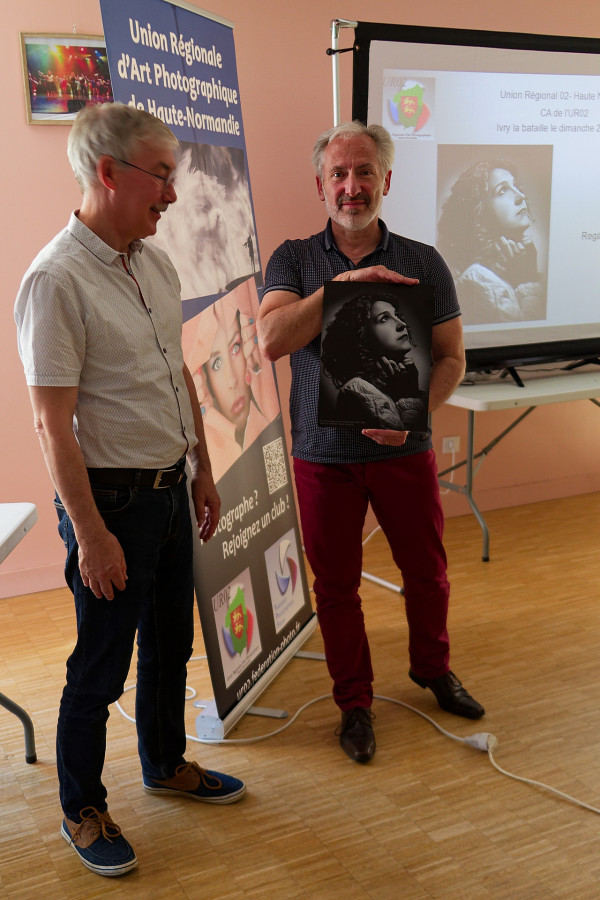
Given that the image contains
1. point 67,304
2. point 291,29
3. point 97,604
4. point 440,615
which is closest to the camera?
point 67,304

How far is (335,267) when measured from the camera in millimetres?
2162

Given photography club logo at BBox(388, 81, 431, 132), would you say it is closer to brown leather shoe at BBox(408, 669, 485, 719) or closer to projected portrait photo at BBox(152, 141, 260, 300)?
projected portrait photo at BBox(152, 141, 260, 300)

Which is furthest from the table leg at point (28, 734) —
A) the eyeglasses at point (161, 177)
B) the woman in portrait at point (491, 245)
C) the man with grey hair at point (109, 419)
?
the woman in portrait at point (491, 245)

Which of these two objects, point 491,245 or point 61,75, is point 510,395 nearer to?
→ point 491,245

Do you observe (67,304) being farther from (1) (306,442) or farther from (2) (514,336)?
(2) (514,336)

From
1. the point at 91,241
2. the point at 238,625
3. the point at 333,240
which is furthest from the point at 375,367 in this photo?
the point at 238,625

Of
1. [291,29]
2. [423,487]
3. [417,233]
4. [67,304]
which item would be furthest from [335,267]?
[291,29]

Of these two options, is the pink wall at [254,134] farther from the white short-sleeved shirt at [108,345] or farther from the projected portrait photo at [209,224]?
the white short-sleeved shirt at [108,345]

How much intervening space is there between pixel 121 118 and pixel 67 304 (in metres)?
0.37

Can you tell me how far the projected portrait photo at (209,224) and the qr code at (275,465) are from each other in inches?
21.2

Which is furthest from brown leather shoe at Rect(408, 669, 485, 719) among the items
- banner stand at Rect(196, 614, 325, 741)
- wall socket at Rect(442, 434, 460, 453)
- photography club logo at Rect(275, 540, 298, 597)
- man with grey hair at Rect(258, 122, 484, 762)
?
wall socket at Rect(442, 434, 460, 453)

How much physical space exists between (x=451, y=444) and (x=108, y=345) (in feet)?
9.03

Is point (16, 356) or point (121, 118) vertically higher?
point (121, 118)

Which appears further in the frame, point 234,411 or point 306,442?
point 234,411
